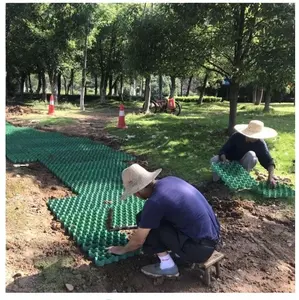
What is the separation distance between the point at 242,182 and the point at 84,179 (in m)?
2.49

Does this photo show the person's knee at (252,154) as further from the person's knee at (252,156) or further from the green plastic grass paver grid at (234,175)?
the green plastic grass paver grid at (234,175)

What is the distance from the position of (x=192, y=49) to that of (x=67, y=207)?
616 cm

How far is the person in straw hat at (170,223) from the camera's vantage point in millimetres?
3021

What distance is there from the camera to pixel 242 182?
5.39 meters

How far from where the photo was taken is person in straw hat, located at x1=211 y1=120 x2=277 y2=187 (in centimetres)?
Result: 521

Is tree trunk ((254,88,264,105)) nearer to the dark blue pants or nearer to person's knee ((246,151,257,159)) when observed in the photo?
person's knee ((246,151,257,159))

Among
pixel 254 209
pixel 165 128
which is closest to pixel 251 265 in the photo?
pixel 254 209

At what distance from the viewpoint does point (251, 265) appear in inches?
143

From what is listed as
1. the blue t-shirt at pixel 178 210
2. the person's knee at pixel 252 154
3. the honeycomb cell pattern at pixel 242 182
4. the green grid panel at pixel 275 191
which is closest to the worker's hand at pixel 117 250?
the blue t-shirt at pixel 178 210

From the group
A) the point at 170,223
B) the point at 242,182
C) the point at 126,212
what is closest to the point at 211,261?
the point at 170,223

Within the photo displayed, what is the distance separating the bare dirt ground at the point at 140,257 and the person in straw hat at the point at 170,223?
219mm

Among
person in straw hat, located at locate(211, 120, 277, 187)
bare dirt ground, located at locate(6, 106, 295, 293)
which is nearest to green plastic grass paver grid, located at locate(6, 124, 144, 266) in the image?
bare dirt ground, located at locate(6, 106, 295, 293)

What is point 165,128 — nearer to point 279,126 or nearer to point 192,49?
point 192,49

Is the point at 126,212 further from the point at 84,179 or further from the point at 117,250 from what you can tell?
the point at 84,179
